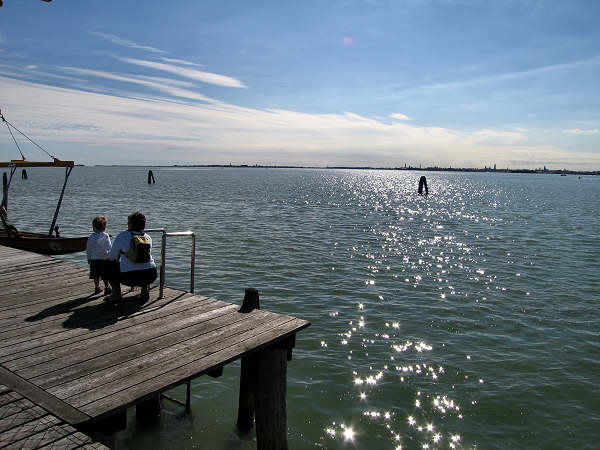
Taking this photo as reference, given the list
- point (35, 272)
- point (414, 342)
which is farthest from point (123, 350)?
point (414, 342)

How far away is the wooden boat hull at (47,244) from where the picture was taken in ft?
49.6

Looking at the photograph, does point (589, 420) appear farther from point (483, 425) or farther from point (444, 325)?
point (444, 325)

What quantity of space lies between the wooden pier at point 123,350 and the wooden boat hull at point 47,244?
8374mm

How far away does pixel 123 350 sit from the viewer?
4.92 metres

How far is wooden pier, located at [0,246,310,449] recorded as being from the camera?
3.91 metres

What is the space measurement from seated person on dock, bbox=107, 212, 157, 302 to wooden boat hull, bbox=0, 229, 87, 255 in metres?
10.5

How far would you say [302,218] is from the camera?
32156 mm

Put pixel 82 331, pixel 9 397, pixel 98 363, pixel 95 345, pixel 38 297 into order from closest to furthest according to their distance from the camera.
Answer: pixel 9 397, pixel 98 363, pixel 95 345, pixel 82 331, pixel 38 297

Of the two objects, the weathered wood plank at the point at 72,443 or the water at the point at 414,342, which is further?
the water at the point at 414,342

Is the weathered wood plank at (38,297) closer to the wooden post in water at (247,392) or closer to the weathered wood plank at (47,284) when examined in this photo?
the weathered wood plank at (47,284)

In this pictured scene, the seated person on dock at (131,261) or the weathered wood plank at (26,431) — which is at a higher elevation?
the seated person on dock at (131,261)

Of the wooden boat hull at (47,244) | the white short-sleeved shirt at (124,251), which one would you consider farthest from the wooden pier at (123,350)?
the wooden boat hull at (47,244)

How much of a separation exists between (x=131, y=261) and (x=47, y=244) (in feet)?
36.3

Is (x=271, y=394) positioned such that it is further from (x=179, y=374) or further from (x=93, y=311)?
(x=93, y=311)
